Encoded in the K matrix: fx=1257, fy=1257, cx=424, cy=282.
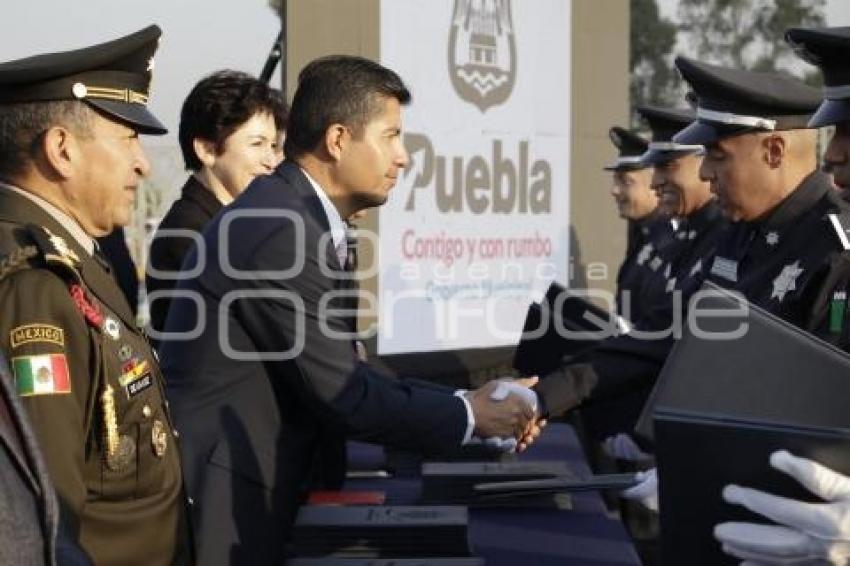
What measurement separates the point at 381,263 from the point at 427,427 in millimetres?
3024

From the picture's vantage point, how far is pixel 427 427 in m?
2.84

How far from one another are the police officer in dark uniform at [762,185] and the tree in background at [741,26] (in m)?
36.8

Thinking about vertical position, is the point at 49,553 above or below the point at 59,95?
below

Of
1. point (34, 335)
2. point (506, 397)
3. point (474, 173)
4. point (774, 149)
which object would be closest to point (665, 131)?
point (474, 173)

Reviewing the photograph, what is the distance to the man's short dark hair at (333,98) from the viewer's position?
2.96 meters

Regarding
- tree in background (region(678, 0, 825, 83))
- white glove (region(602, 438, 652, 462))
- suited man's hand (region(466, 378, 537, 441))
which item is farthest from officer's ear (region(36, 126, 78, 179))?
tree in background (region(678, 0, 825, 83))

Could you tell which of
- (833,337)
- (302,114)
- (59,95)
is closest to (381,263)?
(302,114)

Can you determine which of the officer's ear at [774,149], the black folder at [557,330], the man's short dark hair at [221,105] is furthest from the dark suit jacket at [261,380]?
the black folder at [557,330]

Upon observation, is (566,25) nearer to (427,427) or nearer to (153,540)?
(427,427)

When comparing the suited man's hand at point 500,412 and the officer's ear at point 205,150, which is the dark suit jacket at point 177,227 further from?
the suited man's hand at point 500,412

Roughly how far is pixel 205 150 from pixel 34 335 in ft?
7.40

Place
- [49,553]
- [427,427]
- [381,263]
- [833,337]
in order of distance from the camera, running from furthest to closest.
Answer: [381,263] → [427,427] → [833,337] → [49,553]

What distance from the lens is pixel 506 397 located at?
333 cm

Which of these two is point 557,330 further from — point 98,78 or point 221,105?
point 98,78
